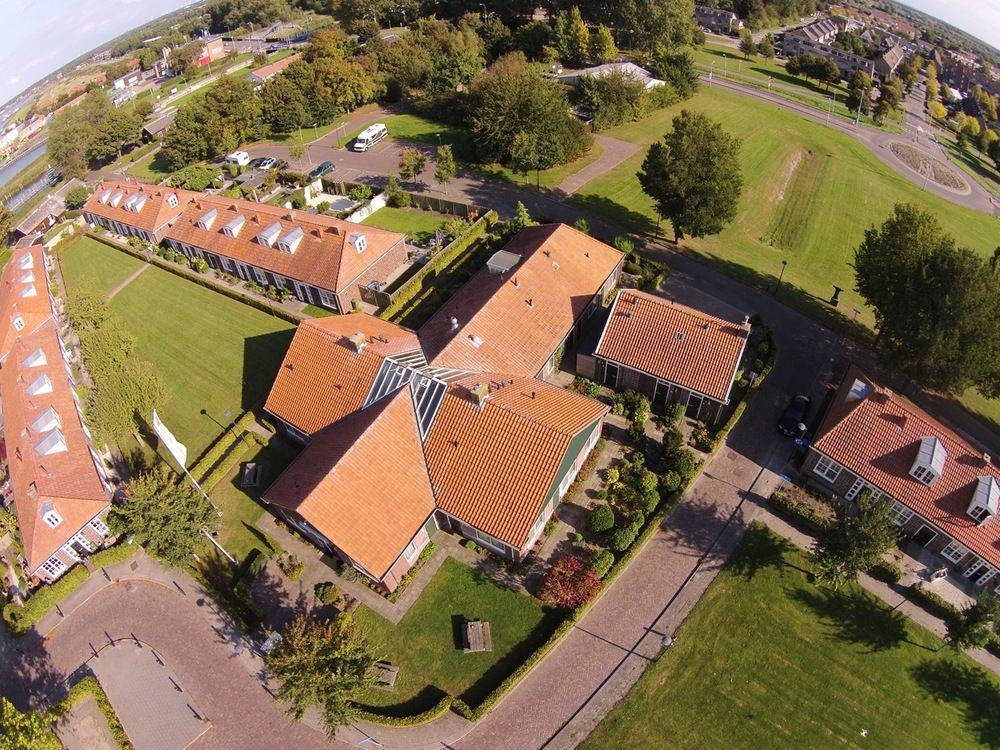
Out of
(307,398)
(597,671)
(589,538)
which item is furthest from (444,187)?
(597,671)

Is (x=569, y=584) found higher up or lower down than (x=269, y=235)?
lower down

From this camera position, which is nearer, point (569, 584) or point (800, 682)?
point (800, 682)

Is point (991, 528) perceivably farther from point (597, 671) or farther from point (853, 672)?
point (597, 671)

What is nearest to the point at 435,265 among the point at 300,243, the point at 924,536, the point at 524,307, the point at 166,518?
the point at 300,243

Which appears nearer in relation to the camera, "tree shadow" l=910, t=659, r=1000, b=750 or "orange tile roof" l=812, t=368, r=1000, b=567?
"tree shadow" l=910, t=659, r=1000, b=750

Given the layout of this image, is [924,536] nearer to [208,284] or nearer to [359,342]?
Result: [359,342]

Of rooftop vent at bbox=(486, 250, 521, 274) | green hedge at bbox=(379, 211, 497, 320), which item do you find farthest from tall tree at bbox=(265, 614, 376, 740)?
rooftop vent at bbox=(486, 250, 521, 274)

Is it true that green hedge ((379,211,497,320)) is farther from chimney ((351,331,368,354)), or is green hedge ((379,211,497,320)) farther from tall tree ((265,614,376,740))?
tall tree ((265,614,376,740))
